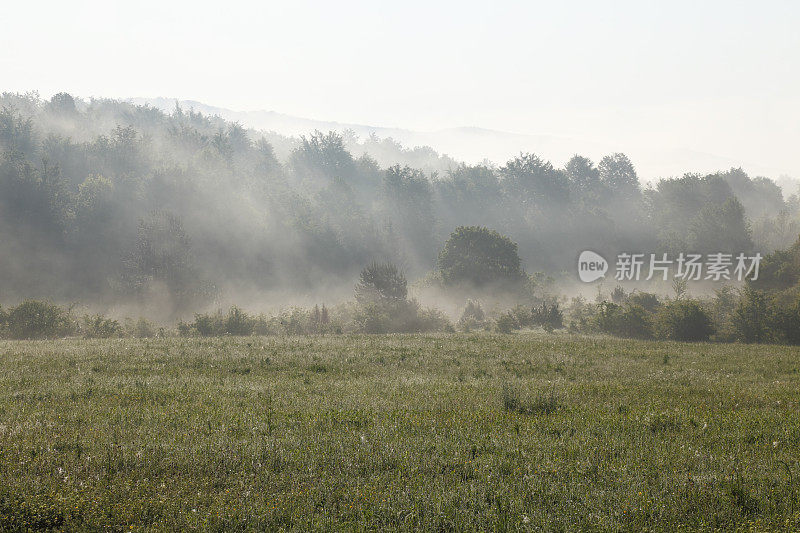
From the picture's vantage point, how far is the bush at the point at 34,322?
95.5ft

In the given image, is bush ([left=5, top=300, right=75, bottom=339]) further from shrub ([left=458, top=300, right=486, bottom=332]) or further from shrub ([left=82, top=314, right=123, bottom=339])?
shrub ([left=458, top=300, right=486, bottom=332])

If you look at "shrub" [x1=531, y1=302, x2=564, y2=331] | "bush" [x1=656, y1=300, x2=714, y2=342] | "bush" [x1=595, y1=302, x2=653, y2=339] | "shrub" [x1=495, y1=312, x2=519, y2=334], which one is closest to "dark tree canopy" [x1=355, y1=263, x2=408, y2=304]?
"shrub" [x1=495, y1=312, x2=519, y2=334]

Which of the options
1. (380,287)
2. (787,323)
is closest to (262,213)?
(380,287)

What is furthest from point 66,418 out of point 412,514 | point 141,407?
point 412,514

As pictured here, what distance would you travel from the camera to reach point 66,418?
992 centimetres

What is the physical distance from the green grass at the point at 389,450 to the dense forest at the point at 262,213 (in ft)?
132

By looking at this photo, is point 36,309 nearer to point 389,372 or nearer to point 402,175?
point 389,372

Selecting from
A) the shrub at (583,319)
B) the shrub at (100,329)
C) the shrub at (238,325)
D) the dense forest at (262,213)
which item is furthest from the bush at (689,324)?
the dense forest at (262,213)

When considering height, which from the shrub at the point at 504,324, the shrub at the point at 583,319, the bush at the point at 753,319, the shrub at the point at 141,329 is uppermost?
the bush at the point at 753,319

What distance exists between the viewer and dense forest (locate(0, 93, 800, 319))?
66231mm

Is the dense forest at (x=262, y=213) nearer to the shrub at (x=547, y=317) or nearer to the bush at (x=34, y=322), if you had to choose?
the bush at (x=34, y=322)

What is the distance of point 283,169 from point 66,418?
123065mm

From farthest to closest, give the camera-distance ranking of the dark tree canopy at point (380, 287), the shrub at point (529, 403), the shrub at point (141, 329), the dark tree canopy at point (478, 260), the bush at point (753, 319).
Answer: the dark tree canopy at point (478, 260), the dark tree canopy at point (380, 287), the shrub at point (141, 329), the bush at point (753, 319), the shrub at point (529, 403)

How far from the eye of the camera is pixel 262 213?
94000 millimetres
